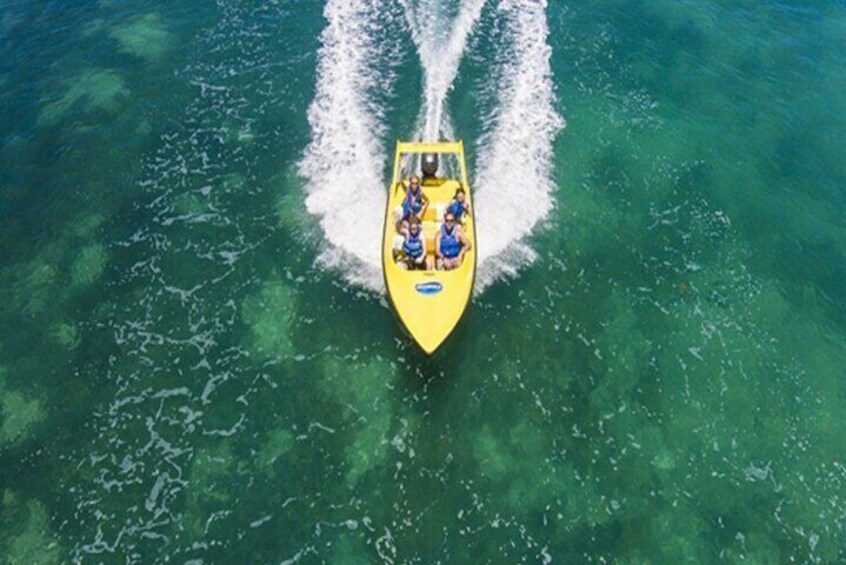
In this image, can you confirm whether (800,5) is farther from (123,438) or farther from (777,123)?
(123,438)

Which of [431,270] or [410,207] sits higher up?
[410,207]

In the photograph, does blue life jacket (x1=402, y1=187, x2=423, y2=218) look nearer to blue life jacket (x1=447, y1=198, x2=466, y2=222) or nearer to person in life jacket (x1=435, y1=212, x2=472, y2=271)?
blue life jacket (x1=447, y1=198, x2=466, y2=222)

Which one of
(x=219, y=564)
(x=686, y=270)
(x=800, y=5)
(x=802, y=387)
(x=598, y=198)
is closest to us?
(x=219, y=564)

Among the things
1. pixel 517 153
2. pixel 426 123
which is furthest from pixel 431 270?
pixel 426 123

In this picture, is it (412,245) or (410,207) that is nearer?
(412,245)

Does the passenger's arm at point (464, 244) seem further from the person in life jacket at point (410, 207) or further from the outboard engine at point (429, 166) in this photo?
the outboard engine at point (429, 166)

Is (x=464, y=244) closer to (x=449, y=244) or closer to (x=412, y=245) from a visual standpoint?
(x=449, y=244)

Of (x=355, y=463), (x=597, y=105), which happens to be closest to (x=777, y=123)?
(x=597, y=105)
